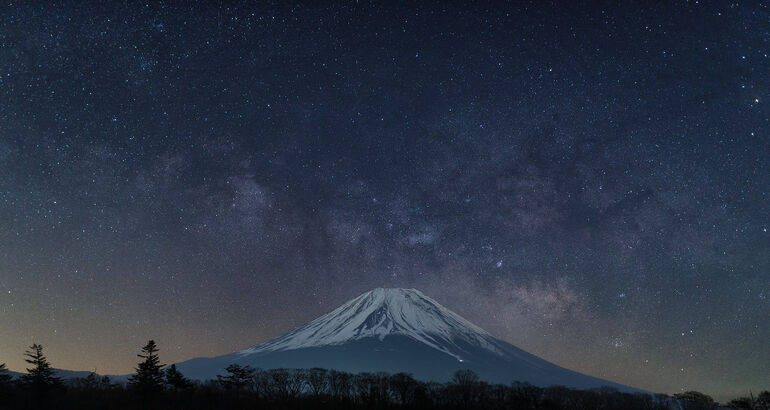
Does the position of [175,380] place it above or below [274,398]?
above

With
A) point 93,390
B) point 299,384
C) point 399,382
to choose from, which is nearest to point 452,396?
point 399,382

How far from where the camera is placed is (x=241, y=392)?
3396 inches

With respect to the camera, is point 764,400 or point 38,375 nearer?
point 38,375

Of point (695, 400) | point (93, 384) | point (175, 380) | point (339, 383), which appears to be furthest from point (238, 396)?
point (695, 400)

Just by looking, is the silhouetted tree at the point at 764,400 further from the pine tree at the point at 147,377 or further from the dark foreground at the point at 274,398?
the pine tree at the point at 147,377

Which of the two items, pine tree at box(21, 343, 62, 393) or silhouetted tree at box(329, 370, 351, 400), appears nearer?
pine tree at box(21, 343, 62, 393)

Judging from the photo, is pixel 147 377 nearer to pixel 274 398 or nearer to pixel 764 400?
Result: pixel 274 398

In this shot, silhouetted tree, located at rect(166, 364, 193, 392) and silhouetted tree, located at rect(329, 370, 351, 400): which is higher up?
silhouetted tree, located at rect(166, 364, 193, 392)

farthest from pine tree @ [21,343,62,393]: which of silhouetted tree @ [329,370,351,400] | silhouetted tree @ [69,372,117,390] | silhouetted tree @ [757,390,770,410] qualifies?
silhouetted tree @ [757,390,770,410]

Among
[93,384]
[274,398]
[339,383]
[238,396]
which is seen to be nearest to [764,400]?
[339,383]

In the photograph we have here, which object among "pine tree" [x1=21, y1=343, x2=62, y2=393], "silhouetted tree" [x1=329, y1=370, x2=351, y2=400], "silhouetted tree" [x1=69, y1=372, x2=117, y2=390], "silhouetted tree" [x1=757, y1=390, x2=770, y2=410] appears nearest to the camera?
"pine tree" [x1=21, y1=343, x2=62, y2=393]

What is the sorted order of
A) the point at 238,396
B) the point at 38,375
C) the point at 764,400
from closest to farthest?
1. the point at 38,375
2. the point at 238,396
3. the point at 764,400

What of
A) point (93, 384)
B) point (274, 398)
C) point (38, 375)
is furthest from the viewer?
point (274, 398)

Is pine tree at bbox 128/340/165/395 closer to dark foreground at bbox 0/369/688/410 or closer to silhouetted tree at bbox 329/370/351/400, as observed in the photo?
dark foreground at bbox 0/369/688/410
